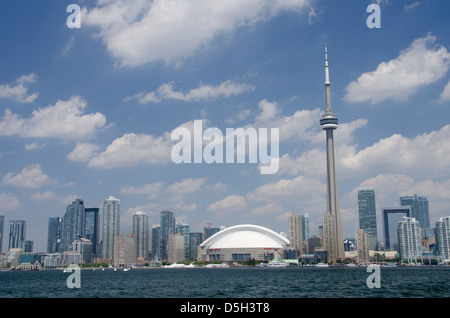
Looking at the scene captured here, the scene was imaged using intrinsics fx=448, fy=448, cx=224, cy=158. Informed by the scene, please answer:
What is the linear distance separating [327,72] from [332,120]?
20.2 m

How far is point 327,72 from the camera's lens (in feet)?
614

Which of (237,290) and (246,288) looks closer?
(237,290)

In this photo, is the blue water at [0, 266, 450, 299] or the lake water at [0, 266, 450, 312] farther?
the blue water at [0, 266, 450, 299]

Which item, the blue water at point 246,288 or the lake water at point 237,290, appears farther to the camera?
the blue water at point 246,288
